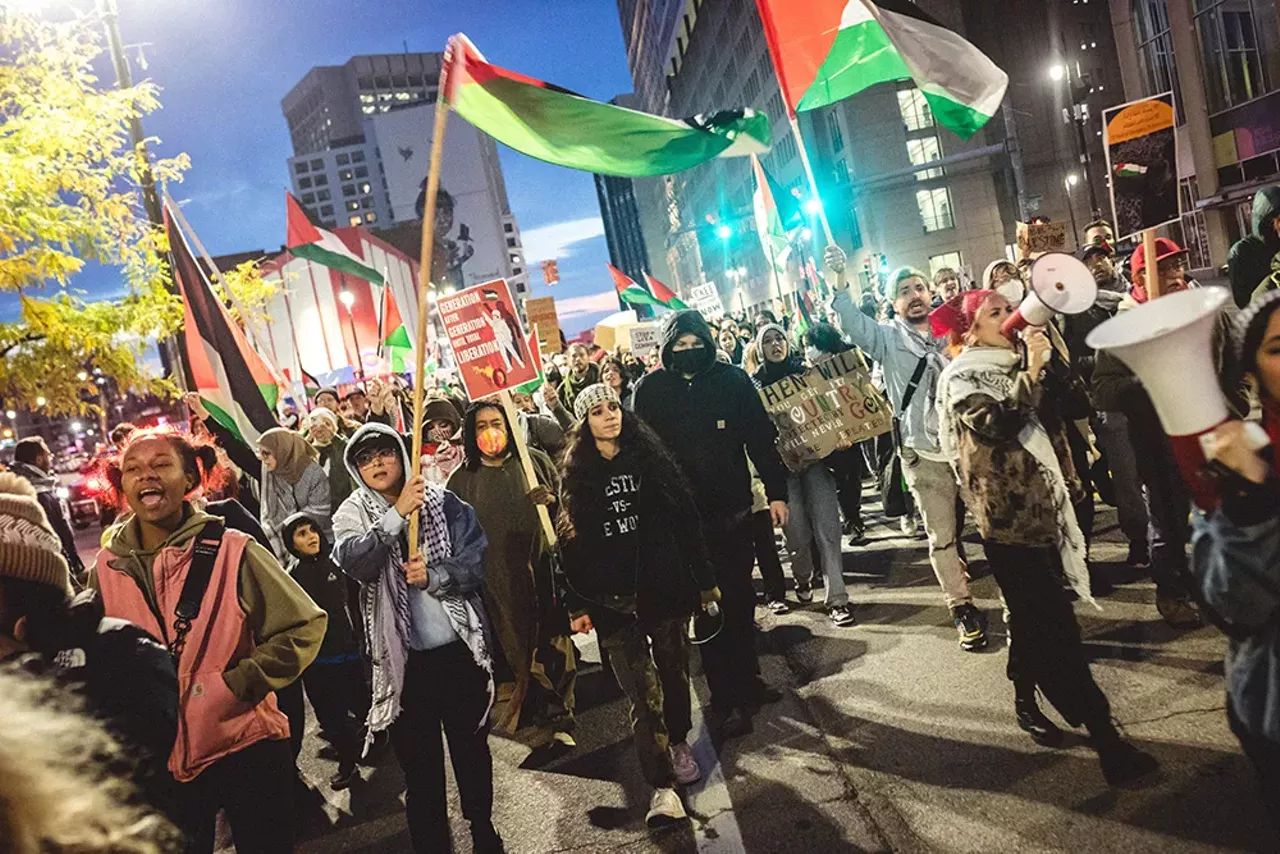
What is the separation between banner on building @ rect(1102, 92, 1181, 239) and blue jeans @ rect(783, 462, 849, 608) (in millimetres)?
3223

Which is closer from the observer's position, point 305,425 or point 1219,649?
point 1219,649

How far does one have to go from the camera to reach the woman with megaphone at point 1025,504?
3793 mm

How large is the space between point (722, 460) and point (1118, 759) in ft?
8.02

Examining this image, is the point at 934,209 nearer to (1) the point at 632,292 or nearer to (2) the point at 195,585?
(1) the point at 632,292

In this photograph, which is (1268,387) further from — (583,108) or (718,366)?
(583,108)

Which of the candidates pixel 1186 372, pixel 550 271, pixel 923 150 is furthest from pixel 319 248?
pixel 923 150

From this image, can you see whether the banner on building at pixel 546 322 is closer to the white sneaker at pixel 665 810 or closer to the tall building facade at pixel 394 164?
the white sneaker at pixel 665 810

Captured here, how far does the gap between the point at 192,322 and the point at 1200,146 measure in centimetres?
2608

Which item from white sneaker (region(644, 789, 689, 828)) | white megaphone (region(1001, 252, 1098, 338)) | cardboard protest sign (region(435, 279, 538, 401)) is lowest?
white sneaker (region(644, 789, 689, 828))

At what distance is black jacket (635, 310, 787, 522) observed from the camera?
5.10 metres

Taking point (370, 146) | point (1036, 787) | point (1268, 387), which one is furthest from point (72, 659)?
point (370, 146)

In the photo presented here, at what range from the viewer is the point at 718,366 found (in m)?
5.32

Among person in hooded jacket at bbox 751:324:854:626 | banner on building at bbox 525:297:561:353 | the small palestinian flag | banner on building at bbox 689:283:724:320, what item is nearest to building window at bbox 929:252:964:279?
banner on building at bbox 525:297:561:353

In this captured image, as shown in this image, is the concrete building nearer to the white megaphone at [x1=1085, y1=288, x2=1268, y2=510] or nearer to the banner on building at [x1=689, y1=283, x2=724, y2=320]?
the banner on building at [x1=689, y1=283, x2=724, y2=320]
